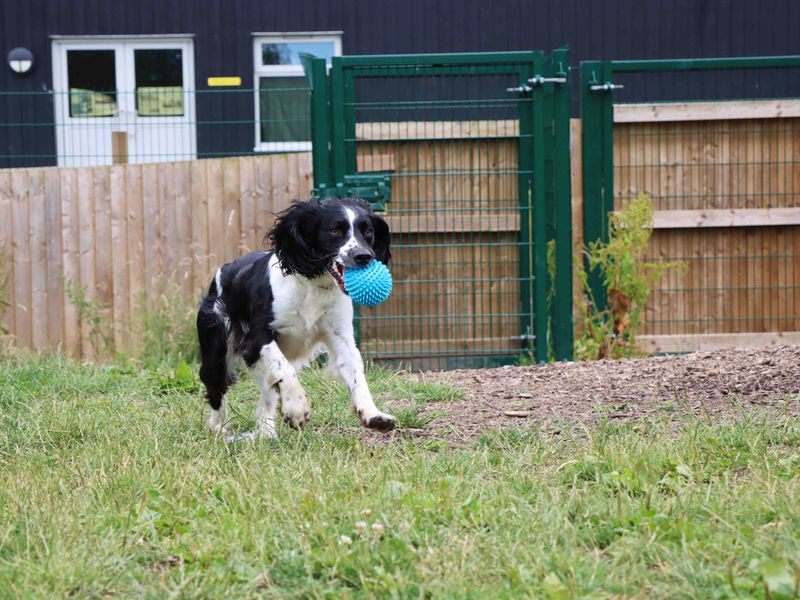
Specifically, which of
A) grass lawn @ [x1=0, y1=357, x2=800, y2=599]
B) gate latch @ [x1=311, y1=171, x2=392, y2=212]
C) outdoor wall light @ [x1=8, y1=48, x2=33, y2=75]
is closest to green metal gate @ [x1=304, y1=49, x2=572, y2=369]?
gate latch @ [x1=311, y1=171, x2=392, y2=212]

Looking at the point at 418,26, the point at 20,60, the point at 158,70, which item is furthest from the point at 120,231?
the point at 418,26

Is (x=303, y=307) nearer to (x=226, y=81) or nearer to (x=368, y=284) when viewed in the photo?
(x=368, y=284)

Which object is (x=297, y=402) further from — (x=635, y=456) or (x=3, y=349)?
(x=3, y=349)

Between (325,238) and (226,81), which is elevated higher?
(226,81)

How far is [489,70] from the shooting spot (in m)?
8.20

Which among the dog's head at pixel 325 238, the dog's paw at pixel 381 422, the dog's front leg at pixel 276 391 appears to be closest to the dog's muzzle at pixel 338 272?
the dog's head at pixel 325 238

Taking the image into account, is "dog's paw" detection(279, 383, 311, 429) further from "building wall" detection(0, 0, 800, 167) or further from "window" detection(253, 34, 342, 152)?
"building wall" detection(0, 0, 800, 167)

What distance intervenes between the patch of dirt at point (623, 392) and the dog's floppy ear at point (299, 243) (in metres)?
0.95

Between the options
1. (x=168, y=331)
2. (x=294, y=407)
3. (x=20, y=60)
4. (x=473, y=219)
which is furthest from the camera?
(x=20, y=60)

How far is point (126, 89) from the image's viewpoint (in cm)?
1441

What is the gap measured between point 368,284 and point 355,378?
1.49ft

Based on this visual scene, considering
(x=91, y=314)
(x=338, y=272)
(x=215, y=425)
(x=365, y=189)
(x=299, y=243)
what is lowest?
(x=215, y=425)

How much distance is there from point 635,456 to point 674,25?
11.2m

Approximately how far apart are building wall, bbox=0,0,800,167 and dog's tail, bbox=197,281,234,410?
8.51m
